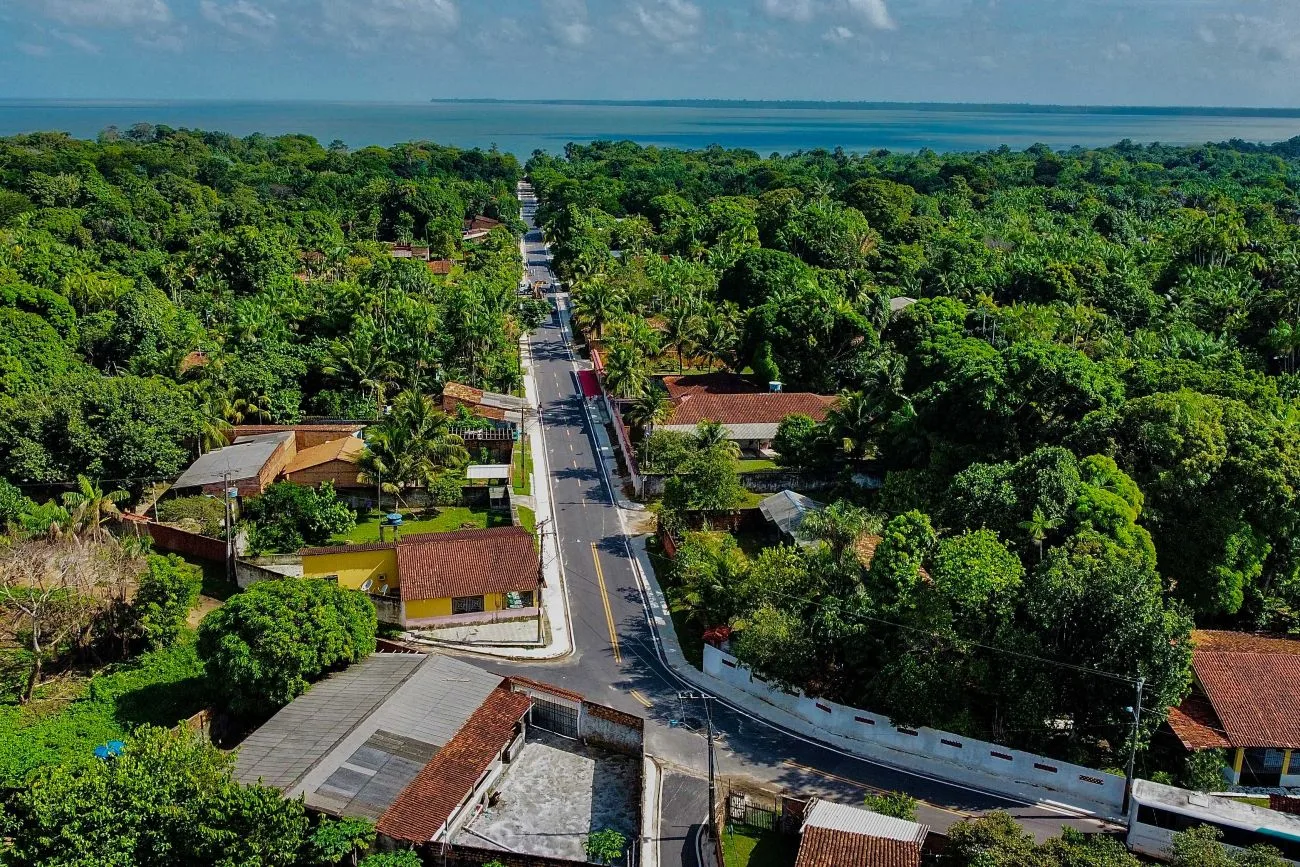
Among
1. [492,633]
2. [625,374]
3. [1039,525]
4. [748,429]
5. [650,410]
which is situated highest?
[1039,525]

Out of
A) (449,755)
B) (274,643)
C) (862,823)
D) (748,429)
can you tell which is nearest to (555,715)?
(449,755)

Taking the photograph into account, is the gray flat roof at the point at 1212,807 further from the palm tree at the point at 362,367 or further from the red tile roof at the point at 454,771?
the palm tree at the point at 362,367

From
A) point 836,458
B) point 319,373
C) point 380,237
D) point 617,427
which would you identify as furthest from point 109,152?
point 836,458

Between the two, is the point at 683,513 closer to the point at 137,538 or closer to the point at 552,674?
the point at 552,674

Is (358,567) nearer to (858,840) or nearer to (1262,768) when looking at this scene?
(858,840)

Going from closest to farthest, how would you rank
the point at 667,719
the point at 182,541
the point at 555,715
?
the point at 555,715 → the point at 667,719 → the point at 182,541

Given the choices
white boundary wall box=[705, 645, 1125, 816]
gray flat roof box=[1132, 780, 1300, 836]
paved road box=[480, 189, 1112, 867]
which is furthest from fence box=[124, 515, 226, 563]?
gray flat roof box=[1132, 780, 1300, 836]

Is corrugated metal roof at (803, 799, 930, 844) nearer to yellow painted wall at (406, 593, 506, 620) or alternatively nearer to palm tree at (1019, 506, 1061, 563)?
palm tree at (1019, 506, 1061, 563)
